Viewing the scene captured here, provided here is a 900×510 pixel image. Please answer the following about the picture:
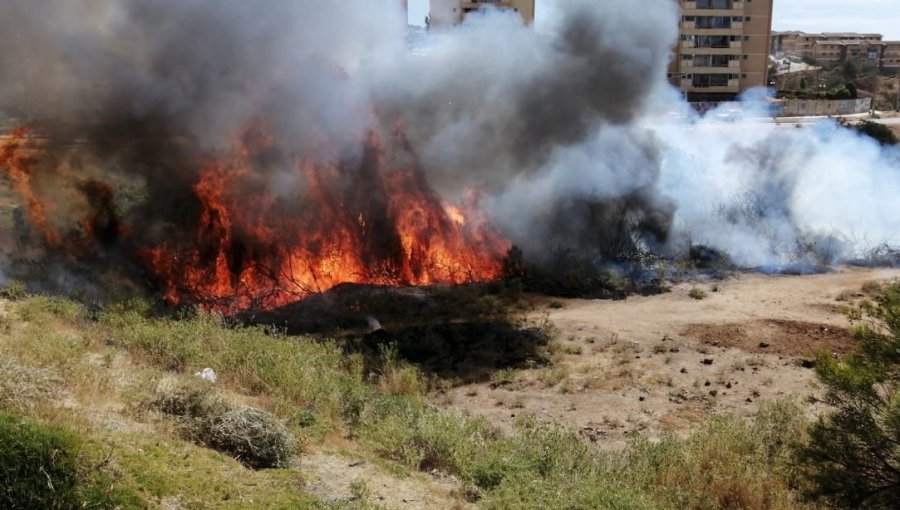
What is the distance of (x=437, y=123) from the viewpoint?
60.2ft

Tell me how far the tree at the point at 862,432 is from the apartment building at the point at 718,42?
50.5m

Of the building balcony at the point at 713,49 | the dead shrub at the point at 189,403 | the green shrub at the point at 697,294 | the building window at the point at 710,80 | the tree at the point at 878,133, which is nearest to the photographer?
the dead shrub at the point at 189,403

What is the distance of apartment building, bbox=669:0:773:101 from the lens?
54094 millimetres

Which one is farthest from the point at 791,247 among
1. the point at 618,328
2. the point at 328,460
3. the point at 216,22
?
the point at 328,460

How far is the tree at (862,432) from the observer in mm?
6121

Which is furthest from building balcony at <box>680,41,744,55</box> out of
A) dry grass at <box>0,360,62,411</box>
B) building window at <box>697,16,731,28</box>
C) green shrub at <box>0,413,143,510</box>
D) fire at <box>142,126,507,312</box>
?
green shrub at <box>0,413,143,510</box>

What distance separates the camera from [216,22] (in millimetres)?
15719

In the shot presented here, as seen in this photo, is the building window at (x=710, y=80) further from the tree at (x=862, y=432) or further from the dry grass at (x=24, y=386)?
the dry grass at (x=24, y=386)

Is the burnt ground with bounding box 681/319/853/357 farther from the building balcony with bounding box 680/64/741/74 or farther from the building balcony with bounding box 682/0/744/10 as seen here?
the building balcony with bounding box 682/0/744/10

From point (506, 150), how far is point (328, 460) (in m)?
12.9

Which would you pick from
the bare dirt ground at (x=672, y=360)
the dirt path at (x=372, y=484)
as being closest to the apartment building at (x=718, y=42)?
the bare dirt ground at (x=672, y=360)

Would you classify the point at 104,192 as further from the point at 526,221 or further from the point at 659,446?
the point at 659,446

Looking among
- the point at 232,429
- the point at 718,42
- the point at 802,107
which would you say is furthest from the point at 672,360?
the point at 718,42

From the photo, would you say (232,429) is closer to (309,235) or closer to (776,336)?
(309,235)
